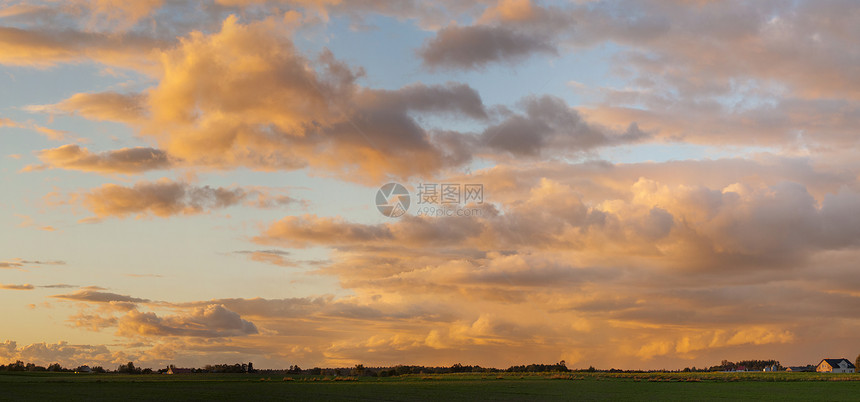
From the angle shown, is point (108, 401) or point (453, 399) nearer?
point (108, 401)

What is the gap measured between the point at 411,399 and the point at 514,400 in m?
11.6

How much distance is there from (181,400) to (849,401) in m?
71.9

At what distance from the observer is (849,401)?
2891 inches

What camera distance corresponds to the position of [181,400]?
241ft

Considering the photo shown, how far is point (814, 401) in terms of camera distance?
244 feet

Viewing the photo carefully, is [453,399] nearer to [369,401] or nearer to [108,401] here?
[369,401]

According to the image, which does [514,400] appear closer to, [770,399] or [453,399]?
[453,399]

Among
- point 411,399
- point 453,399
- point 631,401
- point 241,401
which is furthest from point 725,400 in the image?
point 241,401

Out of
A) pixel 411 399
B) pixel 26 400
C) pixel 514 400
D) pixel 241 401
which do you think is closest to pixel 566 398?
pixel 514 400

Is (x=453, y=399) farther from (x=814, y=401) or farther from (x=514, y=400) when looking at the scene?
(x=814, y=401)

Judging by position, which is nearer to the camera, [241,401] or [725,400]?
[241,401]

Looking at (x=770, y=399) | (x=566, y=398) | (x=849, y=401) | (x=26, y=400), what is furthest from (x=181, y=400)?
(x=849, y=401)

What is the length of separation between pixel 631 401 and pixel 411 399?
79.8 ft

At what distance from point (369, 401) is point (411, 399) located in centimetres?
Result: 602
